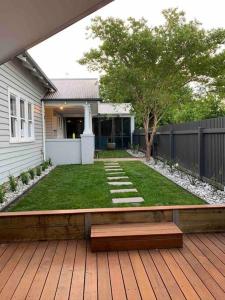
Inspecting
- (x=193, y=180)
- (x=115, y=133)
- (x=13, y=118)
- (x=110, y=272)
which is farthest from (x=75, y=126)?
(x=110, y=272)

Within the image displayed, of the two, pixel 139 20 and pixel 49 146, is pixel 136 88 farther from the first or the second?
pixel 49 146

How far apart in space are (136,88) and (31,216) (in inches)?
357

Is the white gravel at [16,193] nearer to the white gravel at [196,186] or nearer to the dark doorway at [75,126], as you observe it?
the white gravel at [196,186]

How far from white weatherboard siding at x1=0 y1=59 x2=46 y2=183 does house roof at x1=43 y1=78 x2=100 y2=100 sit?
0.91 m

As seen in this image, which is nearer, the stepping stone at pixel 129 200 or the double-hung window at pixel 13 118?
the stepping stone at pixel 129 200

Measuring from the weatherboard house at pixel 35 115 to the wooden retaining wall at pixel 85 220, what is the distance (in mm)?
3551

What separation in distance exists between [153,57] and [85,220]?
851 centimetres

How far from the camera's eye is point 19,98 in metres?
8.97

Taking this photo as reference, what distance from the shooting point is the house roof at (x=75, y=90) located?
12.4 meters

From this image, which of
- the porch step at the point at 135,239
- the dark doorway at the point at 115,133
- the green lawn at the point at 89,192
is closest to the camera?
the porch step at the point at 135,239

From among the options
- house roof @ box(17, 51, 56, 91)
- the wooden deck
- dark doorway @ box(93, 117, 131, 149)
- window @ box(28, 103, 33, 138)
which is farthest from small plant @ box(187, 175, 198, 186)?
dark doorway @ box(93, 117, 131, 149)

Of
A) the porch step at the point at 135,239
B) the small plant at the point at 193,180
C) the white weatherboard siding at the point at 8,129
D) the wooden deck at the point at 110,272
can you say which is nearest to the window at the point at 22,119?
the white weatherboard siding at the point at 8,129

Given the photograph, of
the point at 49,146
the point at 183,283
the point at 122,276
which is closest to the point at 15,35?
the point at 122,276

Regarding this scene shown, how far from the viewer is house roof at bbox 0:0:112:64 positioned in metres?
2.81
